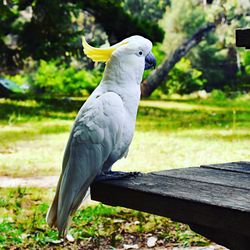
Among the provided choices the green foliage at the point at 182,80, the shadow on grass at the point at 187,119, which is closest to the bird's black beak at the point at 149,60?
the shadow on grass at the point at 187,119

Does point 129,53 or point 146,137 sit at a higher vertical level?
point 129,53

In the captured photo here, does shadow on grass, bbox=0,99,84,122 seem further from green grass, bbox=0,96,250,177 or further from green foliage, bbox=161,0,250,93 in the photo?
green foliage, bbox=161,0,250,93

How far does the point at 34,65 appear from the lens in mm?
18750

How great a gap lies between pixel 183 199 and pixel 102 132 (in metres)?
0.52

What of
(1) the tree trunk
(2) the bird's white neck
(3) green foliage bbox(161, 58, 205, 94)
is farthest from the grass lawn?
(3) green foliage bbox(161, 58, 205, 94)

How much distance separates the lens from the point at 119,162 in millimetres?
5582

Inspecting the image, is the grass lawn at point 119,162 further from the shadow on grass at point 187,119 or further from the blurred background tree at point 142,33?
the blurred background tree at point 142,33

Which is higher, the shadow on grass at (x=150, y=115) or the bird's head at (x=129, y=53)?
the bird's head at (x=129, y=53)

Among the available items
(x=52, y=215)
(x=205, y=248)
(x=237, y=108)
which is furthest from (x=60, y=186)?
(x=237, y=108)

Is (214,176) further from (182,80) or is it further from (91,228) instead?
(182,80)

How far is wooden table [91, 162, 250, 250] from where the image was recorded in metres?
1.35

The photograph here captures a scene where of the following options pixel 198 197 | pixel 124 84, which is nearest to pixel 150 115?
pixel 124 84

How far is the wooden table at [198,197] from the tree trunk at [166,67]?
12149mm

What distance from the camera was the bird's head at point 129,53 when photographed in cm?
202
